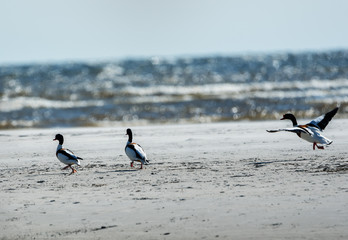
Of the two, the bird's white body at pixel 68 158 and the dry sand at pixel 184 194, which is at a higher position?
the bird's white body at pixel 68 158

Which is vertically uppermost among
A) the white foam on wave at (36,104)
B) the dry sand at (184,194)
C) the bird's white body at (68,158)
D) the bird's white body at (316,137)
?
the white foam on wave at (36,104)

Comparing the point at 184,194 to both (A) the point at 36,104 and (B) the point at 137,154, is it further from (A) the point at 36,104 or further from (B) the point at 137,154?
(A) the point at 36,104

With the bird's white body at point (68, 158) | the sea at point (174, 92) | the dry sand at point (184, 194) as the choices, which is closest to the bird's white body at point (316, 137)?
the dry sand at point (184, 194)

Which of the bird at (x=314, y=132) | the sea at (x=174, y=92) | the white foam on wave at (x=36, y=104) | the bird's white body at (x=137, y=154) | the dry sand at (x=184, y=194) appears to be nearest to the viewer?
the dry sand at (x=184, y=194)

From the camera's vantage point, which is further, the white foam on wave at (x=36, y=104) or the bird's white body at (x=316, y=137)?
the white foam on wave at (x=36, y=104)

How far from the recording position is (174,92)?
118 feet

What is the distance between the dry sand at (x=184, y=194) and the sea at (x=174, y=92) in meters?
10.3

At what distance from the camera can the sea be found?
78.2ft

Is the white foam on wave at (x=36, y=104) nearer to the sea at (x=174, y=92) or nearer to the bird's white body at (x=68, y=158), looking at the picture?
the sea at (x=174, y=92)

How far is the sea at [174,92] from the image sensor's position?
78.2 ft

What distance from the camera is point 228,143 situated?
13.0m

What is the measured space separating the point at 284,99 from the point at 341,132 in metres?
14.0

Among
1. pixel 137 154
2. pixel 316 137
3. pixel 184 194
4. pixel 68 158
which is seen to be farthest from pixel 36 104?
pixel 184 194

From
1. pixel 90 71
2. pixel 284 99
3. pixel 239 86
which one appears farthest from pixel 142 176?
pixel 90 71
